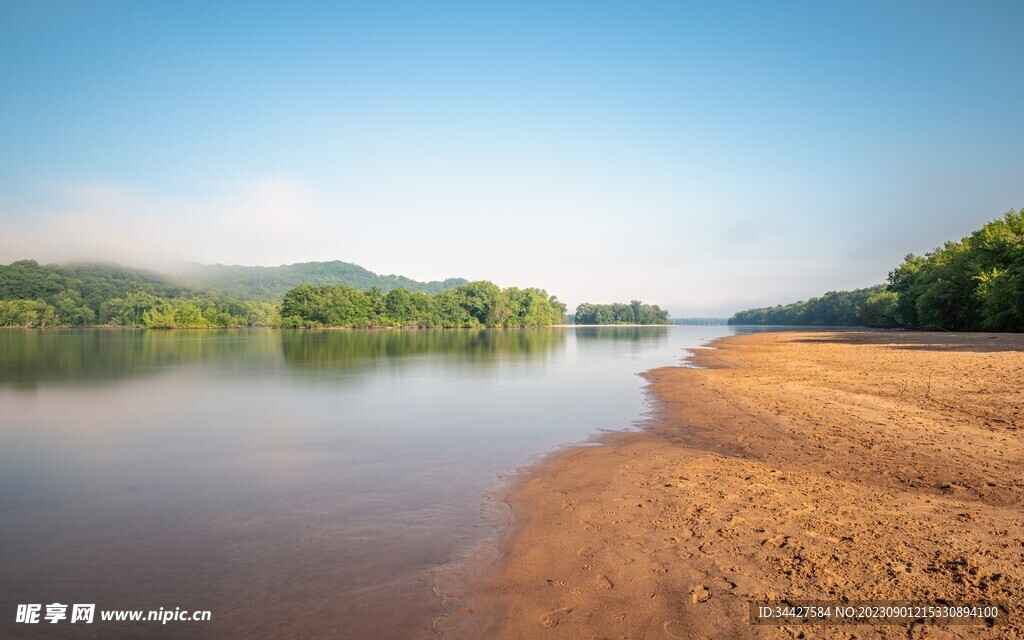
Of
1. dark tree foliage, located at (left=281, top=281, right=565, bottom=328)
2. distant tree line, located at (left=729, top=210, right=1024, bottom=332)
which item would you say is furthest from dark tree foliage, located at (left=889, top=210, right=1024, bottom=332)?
dark tree foliage, located at (left=281, top=281, right=565, bottom=328)

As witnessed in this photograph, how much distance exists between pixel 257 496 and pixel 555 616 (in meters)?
6.74

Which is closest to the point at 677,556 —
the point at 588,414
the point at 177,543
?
the point at 177,543

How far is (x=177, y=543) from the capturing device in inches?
281

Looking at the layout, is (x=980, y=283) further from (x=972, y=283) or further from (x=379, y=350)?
(x=379, y=350)

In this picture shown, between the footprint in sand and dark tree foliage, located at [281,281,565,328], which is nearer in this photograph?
the footprint in sand

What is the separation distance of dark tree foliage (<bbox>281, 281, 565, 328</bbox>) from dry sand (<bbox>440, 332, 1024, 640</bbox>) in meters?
152

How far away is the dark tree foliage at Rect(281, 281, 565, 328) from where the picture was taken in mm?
150875

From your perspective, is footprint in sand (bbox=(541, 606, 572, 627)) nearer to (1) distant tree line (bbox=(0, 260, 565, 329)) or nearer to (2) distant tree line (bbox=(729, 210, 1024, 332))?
(2) distant tree line (bbox=(729, 210, 1024, 332))

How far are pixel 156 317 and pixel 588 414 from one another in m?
178

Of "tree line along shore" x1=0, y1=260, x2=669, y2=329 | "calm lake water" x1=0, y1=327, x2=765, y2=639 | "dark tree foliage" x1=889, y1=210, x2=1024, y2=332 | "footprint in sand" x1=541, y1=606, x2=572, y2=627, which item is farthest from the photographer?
"tree line along shore" x1=0, y1=260, x2=669, y2=329

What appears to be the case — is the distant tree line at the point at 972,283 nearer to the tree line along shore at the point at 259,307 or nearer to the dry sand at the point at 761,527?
the dry sand at the point at 761,527

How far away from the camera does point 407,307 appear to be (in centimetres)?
16538

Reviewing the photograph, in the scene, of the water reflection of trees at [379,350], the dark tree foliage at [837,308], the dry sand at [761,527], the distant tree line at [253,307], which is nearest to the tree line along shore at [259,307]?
the distant tree line at [253,307]

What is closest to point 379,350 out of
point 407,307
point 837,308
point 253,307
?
point 407,307
